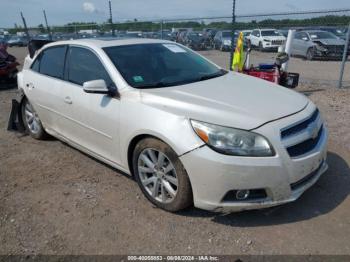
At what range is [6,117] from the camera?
6996 mm

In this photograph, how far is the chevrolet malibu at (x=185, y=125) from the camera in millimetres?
2727

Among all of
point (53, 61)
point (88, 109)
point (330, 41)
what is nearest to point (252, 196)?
point (88, 109)

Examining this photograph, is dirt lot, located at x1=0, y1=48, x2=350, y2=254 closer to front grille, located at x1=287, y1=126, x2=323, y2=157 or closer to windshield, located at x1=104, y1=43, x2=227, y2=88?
front grille, located at x1=287, y1=126, x2=323, y2=157

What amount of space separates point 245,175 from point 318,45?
16266 mm

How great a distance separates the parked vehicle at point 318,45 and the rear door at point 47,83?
594 inches

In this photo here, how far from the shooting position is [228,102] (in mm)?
3053

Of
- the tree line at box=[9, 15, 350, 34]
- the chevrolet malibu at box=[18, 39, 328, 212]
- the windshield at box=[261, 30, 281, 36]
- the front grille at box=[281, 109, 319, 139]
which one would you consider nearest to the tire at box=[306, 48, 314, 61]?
the tree line at box=[9, 15, 350, 34]

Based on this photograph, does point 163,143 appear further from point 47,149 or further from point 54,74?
point 47,149

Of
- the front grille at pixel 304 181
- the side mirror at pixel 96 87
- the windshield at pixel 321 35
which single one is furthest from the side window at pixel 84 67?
the windshield at pixel 321 35

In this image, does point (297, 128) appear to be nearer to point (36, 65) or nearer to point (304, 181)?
point (304, 181)

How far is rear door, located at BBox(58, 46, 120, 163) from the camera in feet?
11.5

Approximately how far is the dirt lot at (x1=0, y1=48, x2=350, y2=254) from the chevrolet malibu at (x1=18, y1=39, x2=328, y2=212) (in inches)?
10.3

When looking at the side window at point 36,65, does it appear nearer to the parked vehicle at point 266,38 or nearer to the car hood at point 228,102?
the car hood at point 228,102

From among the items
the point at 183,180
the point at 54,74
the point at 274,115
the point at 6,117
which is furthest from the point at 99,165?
the point at 6,117
